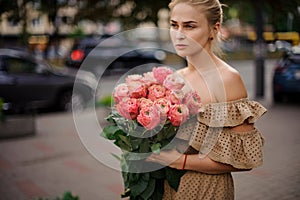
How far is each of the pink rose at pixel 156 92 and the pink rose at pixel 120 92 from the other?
10cm

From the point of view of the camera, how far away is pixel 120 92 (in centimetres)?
174

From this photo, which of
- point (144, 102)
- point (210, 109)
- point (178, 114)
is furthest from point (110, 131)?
point (210, 109)

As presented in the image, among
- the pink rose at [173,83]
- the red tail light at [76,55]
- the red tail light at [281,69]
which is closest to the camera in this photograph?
the pink rose at [173,83]

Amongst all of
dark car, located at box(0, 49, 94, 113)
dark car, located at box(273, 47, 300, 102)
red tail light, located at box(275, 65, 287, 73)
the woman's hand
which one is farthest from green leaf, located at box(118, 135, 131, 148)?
red tail light, located at box(275, 65, 287, 73)

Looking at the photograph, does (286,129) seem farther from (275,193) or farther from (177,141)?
(177,141)

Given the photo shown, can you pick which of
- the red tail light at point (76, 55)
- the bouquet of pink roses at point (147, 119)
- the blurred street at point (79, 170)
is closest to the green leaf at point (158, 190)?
the bouquet of pink roses at point (147, 119)

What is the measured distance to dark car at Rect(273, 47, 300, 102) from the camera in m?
10.1

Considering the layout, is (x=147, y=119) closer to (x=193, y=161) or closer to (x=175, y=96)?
(x=175, y=96)

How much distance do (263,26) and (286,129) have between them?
12.3 ft

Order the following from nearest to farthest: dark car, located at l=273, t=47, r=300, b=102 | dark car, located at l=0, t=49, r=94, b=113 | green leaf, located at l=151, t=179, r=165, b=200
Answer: green leaf, located at l=151, t=179, r=165, b=200 < dark car, located at l=0, t=49, r=94, b=113 < dark car, located at l=273, t=47, r=300, b=102

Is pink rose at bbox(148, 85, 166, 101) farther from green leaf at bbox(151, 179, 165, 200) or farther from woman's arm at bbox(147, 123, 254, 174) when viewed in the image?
green leaf at bbox(151, 179, 165, 200)

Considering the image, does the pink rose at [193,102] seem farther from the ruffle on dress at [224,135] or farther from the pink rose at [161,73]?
the pink rose at [161,73]

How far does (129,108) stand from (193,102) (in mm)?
253

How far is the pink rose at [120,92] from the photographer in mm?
1727
